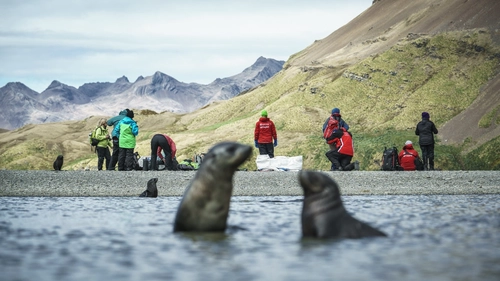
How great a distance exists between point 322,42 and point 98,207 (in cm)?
9563

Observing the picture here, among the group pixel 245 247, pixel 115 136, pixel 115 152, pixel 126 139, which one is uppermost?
pixel 115 136

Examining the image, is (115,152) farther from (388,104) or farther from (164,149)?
(388,104)

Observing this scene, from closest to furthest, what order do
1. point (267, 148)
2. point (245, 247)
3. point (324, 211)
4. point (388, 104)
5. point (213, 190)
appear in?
1. point (245, 247)
2. point (324, 211)
3. point (213, 190)
4. point (267, 148)
5. point (388, 104)

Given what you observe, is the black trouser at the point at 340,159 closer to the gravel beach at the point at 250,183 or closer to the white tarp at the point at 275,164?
the gravel beach at the point at 250,183

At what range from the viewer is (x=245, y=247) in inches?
341

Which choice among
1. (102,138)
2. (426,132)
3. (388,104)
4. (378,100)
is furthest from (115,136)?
(378,100)

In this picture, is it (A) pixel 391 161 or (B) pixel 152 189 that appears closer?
(B) pixel 152 189

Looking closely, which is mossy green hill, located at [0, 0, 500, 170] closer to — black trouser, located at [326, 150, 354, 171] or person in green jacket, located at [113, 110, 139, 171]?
black trouser, located at [326, 150, 354, 171]

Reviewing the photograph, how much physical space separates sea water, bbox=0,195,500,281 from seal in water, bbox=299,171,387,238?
7.6 inches

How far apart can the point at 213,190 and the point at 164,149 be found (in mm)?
14379

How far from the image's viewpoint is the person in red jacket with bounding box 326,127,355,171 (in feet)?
75.0

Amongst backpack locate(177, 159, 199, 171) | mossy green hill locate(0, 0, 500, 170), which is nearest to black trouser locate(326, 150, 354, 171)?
backpack locate(177, 159, 199, 171)

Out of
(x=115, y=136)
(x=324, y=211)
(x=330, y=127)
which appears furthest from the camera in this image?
(x=115, y=136)

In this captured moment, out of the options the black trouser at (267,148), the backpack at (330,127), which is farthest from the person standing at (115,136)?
the backpack at (330,127)
